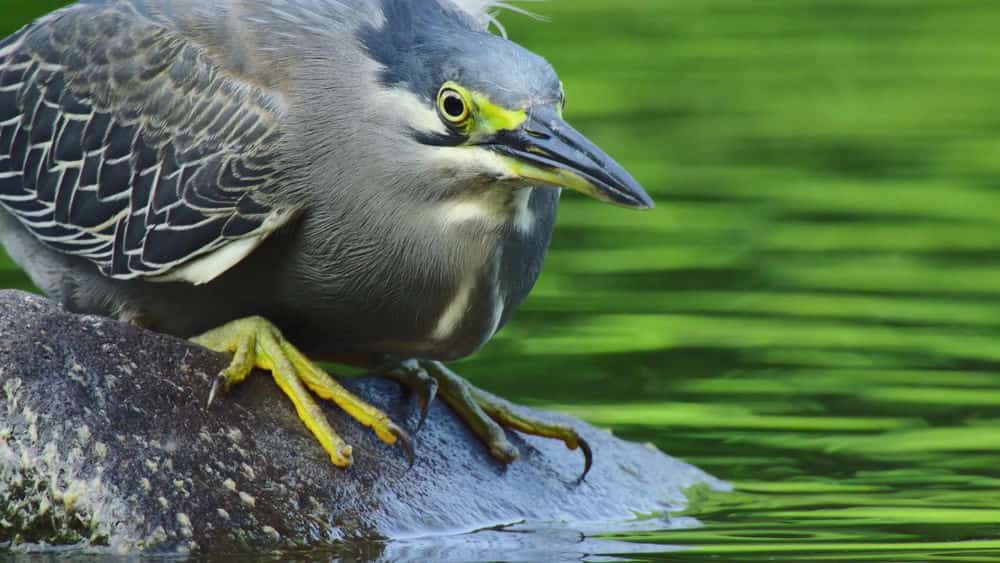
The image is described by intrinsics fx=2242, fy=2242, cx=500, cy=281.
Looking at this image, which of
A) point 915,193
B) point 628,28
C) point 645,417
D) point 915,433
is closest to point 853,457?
point 915,433

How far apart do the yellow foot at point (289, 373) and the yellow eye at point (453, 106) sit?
3.68ft

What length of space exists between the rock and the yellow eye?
50.3 inches

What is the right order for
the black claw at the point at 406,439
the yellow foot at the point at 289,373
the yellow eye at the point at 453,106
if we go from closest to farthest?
the yellow eye at the point at 453,106 < the yellow foot at the point at 289,373 < the black claw at the point at 406,439

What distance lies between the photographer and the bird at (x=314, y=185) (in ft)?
24.5

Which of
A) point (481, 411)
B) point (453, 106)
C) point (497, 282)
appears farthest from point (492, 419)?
point (453, 106)

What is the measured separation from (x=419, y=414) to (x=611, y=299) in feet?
12.7

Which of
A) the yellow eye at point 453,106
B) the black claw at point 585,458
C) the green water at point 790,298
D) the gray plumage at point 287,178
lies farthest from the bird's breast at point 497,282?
the green water at point 790,298

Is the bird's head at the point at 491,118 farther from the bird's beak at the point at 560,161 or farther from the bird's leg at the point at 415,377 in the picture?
the bird's leg at the point at 415,377

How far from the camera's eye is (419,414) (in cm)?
845

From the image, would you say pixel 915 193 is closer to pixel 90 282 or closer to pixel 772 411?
pixel 772 411

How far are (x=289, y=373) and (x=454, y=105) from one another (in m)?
1.20

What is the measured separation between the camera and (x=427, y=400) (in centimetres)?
841

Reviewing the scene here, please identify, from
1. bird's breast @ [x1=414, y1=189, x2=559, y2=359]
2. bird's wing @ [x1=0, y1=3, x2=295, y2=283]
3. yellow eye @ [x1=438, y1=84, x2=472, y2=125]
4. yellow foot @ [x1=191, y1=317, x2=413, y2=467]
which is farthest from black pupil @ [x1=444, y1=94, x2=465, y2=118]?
yellow foot @ [x1=191, y1=317, x2=413, y2=467]

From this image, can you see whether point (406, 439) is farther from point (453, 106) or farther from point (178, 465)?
point (453, 106)
